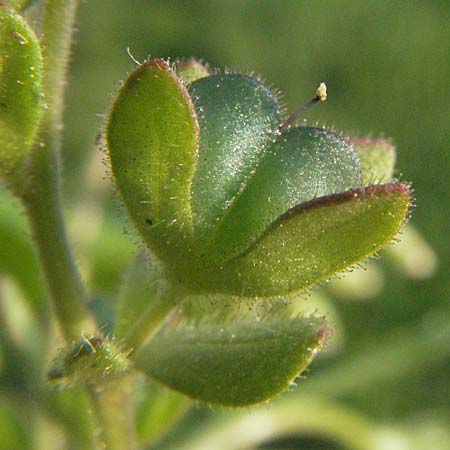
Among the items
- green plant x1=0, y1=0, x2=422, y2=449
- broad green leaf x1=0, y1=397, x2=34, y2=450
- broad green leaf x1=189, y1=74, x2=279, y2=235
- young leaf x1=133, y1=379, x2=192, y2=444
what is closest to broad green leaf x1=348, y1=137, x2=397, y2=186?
green plant x1=0, y1=0, x2=422, y2=449

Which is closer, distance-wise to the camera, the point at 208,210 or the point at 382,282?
the point at 208,210

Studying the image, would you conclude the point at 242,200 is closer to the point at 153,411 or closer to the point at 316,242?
the point at 316,242

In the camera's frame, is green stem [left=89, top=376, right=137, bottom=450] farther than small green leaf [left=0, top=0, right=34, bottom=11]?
Yes

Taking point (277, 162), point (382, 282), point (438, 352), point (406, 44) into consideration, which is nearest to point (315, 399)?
point (438, 352)

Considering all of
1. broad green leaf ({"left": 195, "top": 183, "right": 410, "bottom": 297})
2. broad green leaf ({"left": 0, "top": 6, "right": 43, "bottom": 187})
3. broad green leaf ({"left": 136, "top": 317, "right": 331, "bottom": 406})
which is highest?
broad green leaf ({"left": 0, "top": 6, "right": 43, "bottom": 187})

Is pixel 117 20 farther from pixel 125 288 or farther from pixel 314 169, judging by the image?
pixel 314 169

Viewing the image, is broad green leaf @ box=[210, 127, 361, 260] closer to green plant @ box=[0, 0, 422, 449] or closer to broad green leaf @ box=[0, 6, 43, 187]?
green plant @ box=[0, 0, 422, 449]
